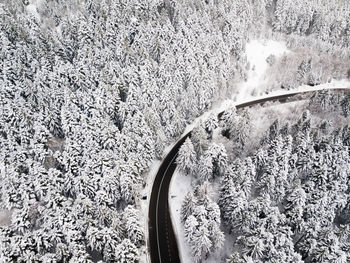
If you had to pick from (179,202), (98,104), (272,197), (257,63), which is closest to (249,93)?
(257,63)

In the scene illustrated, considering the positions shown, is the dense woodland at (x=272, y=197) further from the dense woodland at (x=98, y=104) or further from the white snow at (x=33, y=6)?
the white snow at (x=33, y=6)

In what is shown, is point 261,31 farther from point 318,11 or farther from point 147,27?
point 147,27

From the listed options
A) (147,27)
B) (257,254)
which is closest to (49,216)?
(257,254)

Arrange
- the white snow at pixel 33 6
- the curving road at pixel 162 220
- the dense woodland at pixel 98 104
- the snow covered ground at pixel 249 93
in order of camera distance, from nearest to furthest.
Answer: the dense woodland at pixel 98 104 → the curving road at pixel 162 220 → the snow covered ground at pixel 249 93 → the white snow at pixel 33 6

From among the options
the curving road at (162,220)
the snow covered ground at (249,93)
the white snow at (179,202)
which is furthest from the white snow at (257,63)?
the white snow at (179,202)

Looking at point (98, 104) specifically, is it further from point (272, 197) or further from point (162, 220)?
point (272, 197)

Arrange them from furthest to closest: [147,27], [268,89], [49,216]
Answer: [268,89] < [147,27] < [49,216]

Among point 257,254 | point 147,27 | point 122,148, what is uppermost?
point 147,27
